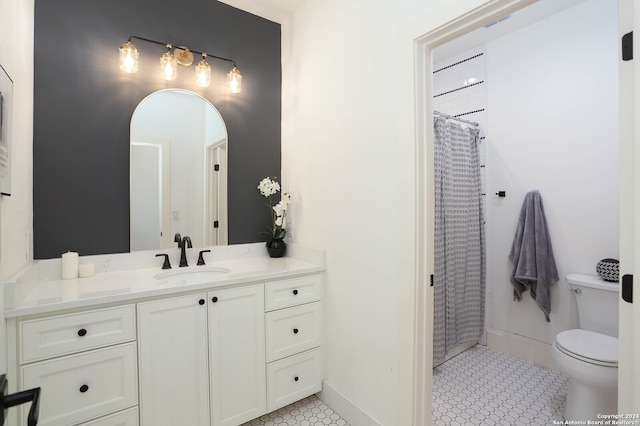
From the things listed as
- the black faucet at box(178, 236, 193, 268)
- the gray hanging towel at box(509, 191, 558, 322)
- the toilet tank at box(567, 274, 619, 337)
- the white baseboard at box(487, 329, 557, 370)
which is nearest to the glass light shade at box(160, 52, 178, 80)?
the black faucet at box(178, 236, 193, 268)

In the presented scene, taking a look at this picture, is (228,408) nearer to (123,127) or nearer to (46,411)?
(46,411)

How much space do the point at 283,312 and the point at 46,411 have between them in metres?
1.05

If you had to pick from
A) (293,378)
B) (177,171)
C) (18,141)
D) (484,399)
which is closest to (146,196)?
(177,171)

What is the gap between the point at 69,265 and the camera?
64.6 inches

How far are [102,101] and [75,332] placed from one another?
4.10 ft

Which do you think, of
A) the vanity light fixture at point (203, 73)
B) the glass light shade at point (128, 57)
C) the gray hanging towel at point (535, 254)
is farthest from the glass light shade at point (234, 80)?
the gray hanging towel at point (535, 254)

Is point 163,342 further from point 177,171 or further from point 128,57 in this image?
point 128,57

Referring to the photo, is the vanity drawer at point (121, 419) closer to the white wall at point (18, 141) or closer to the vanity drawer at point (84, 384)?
the vanity drawer at point (84, 384)

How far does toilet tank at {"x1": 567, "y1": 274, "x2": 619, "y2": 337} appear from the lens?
1983 millimetres

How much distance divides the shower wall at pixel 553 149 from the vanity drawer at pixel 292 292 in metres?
1.70

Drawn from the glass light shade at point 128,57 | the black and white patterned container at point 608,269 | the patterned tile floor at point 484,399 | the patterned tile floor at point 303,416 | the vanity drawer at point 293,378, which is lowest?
the patterned tile floor at point 303,416

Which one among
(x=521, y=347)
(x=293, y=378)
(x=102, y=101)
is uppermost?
(x=102, y=101)

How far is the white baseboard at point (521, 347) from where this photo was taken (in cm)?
240

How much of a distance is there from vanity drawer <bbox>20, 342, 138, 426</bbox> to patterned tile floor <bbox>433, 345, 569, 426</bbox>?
160 centimetres
